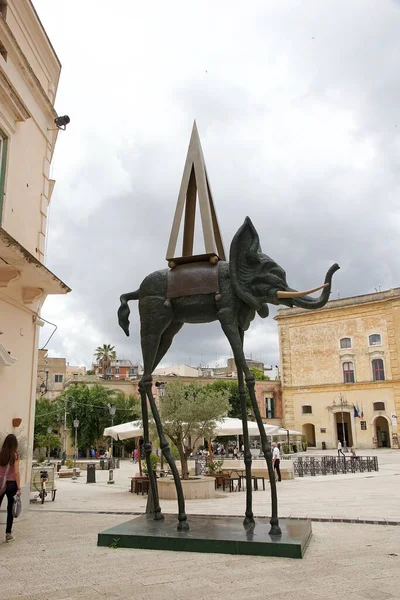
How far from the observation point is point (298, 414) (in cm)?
4659

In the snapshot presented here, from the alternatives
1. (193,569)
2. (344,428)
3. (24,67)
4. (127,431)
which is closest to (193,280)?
(193,569)

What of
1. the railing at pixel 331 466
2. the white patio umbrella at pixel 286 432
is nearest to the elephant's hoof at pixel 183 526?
the white patio umbrella at pixel 286 432

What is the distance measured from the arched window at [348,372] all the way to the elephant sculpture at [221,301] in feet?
131

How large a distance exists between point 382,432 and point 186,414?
114 ft

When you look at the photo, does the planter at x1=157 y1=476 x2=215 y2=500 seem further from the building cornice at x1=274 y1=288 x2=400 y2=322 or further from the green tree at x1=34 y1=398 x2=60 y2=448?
the building cornice at x1=274 y1=288 x2=400 y2=322

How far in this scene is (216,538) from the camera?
5.59 metres

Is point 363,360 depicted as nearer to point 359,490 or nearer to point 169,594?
point 359,490

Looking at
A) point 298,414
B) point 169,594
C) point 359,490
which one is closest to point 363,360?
point 298,414

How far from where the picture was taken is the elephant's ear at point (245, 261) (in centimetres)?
Answer: 644

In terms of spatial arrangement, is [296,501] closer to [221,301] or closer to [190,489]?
[190,489]

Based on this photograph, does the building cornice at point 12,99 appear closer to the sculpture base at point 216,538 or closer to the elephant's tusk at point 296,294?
the elephant's tusk at point 296,294

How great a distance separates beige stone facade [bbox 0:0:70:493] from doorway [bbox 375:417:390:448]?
126 feet

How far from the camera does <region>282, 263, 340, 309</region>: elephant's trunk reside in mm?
5926

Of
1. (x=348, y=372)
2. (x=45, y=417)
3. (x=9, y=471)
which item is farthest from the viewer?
(x=348, y=372)
